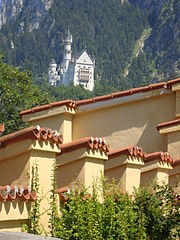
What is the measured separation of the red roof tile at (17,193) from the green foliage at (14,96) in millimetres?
16110

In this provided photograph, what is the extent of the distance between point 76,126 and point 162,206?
2.59 meters

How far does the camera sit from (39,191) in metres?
8.45

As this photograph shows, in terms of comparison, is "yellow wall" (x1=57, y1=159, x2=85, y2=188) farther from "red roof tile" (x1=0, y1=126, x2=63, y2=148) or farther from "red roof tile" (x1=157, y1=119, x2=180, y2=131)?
"red roof tile" (x1=157, y1=119, x2=180, y2=131)

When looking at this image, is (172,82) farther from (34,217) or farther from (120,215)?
(34,217)

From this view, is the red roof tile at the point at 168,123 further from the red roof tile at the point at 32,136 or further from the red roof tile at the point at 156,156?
the red roof tile at the point at 32,136

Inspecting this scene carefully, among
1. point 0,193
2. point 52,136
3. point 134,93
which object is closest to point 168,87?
point 134,93

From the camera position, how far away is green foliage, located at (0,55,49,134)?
82.8ft

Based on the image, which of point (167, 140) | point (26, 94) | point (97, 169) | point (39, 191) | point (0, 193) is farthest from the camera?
point (26, 94)

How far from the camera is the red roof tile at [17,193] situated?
761 centimetres

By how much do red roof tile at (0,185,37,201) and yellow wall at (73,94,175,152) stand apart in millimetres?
4030

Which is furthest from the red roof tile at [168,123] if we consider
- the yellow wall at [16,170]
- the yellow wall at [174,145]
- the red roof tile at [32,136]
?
the yellow wall at [16,170]

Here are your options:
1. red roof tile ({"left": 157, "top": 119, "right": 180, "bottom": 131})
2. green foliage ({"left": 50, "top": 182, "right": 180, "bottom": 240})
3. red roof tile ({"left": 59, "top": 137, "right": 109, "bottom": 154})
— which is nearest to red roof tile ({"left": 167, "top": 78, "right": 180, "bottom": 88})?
red roof tile ({"left": 157, "top": 119, "right": 180, "bottom": 131})

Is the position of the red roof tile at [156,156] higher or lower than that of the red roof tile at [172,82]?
lower

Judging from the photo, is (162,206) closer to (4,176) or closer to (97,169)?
(97,169)
